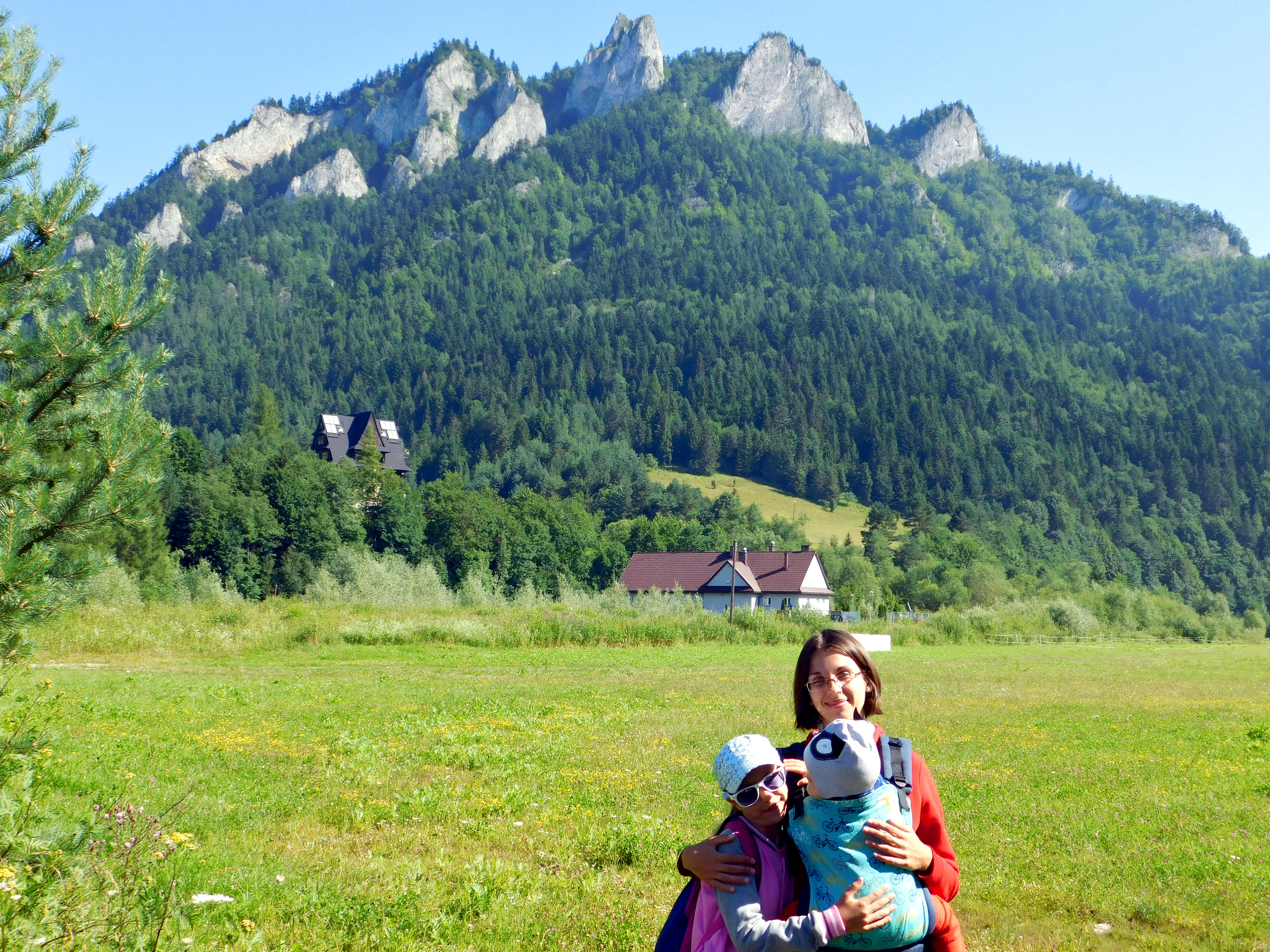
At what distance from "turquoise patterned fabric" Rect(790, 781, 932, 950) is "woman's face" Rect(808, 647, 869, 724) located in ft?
2.35

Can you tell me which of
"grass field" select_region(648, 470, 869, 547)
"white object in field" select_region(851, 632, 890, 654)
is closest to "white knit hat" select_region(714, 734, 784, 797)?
"white object in field" select_region(851, 632, 890, 654)

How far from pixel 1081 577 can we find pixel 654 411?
319 ft

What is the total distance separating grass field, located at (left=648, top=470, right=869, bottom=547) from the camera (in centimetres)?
14562

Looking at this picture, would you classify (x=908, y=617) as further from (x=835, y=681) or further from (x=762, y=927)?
(x=762, y=927)

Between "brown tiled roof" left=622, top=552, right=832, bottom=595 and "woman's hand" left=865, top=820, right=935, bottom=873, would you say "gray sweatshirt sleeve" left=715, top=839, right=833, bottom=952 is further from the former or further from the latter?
"brown tiled roof" left=622, top=552, right=832, bottom=595

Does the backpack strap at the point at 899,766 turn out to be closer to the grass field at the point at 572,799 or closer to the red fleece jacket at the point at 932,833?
the red fleece jacket at the point at 932,833

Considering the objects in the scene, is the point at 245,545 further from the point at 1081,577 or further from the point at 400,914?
the point at 1081,577

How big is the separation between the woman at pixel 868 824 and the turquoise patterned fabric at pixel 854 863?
50 millimetres

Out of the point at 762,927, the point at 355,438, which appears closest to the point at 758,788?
the point at 762,927

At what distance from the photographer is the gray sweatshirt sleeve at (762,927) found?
130 inches

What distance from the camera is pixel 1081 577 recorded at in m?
117

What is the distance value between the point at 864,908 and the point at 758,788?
53cm

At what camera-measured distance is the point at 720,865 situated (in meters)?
3.48

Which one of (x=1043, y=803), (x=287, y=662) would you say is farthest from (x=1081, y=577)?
(x=1043, y=803)
